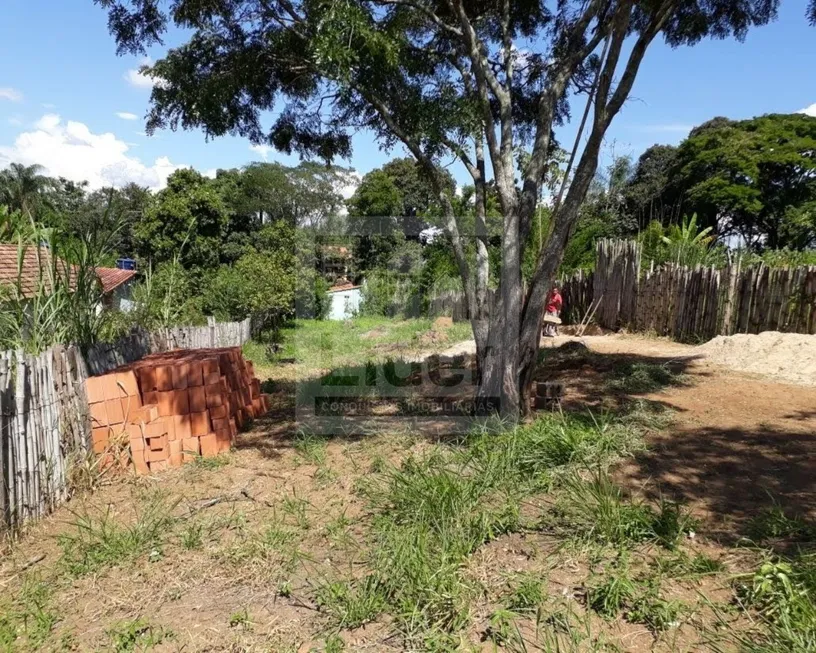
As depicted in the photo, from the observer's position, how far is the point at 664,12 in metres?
4.97

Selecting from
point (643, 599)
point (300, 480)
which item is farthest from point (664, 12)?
point (300, 480)

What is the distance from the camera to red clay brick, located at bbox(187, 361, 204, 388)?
5.24 meters

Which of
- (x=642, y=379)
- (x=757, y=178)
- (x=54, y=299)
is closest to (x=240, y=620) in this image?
(x=54, y=299)

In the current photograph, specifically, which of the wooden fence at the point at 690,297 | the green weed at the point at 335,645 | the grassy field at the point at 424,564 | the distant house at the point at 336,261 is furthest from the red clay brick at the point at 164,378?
the distant house at the point at 336,261

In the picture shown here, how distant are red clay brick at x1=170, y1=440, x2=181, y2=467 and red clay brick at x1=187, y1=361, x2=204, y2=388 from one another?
0.54 m

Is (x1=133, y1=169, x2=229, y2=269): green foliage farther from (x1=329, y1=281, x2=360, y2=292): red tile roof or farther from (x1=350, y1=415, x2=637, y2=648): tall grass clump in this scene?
(x1=350, y1=415, x2=637, y2=648): tall grass clump

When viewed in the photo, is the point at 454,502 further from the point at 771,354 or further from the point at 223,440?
the point at 771,354

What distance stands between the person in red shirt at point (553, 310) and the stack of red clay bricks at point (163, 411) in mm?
8023

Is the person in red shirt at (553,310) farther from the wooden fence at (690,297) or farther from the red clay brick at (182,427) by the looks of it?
the red clay brick at (182,427)

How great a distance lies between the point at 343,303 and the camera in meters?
24.3

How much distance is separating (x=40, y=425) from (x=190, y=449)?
1.47m

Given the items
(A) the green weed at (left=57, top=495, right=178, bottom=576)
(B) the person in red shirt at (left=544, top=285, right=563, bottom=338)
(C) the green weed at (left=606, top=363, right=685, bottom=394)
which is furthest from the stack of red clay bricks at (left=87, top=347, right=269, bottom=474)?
(B) the person in red shirt at (left=544, top=285, right=563, bottom=338)

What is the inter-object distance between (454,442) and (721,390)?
134 inches

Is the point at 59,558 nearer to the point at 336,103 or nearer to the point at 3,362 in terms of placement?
the point at 3,362
